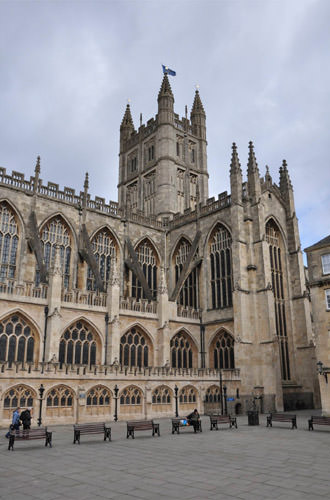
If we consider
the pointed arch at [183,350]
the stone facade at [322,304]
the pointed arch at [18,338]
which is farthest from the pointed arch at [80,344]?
the stone facade at [322,304]

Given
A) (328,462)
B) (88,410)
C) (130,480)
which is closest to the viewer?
(130,480)

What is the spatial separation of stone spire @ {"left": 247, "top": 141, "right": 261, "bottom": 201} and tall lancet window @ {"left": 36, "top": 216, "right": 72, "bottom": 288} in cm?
1545

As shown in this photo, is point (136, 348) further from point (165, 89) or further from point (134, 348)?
point (165, 89)

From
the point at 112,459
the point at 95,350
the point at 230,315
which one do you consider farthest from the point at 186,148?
the point at 112,459

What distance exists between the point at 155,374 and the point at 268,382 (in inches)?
343

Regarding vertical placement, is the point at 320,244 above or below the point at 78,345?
above

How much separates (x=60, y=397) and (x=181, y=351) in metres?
14.2

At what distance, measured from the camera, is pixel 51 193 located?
3559 centimetres

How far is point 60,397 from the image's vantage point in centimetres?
2428

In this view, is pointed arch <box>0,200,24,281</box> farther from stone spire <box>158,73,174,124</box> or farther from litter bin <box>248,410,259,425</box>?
stone spire <box>158,73,174,124</box>

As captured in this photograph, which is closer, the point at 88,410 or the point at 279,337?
the point at 88,410

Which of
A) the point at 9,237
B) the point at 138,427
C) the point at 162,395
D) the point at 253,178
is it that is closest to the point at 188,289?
the point at 253,178

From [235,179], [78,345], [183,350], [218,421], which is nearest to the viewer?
[218,421]

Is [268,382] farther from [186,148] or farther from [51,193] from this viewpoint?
[186,148]
